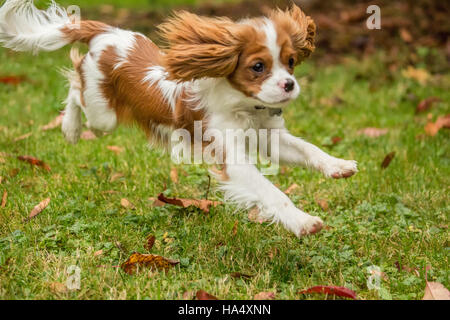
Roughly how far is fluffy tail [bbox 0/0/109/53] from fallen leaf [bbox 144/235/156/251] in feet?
4.84

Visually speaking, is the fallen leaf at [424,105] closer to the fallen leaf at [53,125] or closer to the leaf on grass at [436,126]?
the leaf on grass at [436,126]

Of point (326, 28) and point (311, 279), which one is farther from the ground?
point (326, 28)

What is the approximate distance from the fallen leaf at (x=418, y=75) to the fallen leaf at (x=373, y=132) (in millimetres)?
1660

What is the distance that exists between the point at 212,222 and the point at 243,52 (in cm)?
105

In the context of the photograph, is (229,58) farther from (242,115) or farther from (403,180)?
(403,180)

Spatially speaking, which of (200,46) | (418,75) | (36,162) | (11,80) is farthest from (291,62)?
(11,80)

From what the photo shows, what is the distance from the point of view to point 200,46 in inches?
120

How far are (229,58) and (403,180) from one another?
5.67 feet

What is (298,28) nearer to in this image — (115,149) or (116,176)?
(116,176)

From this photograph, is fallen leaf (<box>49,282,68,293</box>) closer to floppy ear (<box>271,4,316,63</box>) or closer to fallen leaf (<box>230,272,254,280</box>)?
fallen leaf (<box>230,272,254,280</box>)
